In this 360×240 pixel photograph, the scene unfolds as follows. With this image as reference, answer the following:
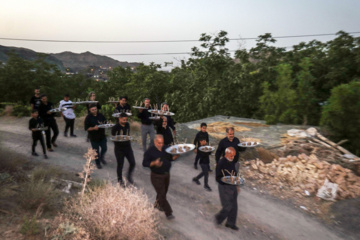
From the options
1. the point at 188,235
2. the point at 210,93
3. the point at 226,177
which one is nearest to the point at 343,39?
the point at 210,93

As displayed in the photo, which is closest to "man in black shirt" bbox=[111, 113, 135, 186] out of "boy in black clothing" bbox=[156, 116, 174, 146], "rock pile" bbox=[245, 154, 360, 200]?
"boy in black clothing" bbox=[156, 116, 174, 146]

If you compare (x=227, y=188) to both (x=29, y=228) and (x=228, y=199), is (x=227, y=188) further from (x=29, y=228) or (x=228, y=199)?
(x=29, y=228)

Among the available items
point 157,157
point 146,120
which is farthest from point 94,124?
point 157,157

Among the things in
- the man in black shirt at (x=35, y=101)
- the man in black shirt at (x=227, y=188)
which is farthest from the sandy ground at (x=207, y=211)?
the man in black shirt at (x=35, y=101)

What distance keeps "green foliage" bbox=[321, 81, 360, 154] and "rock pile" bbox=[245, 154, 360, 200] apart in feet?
8.60

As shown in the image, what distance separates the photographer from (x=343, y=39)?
48.5ft

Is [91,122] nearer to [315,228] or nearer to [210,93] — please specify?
[315,228]

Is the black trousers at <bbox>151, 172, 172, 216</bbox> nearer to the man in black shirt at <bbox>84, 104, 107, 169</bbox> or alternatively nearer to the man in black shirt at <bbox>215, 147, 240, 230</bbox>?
the man in black shirt at <bbox>215, 147, 240, 230</bbox>

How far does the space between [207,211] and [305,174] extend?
410cm

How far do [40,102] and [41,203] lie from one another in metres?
6.37

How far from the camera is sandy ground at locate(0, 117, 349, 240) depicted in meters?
5.22

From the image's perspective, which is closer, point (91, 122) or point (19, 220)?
point (19, 220)

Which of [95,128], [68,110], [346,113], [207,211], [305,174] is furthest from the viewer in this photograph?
[68,110]

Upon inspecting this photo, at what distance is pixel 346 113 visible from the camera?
9703mm
